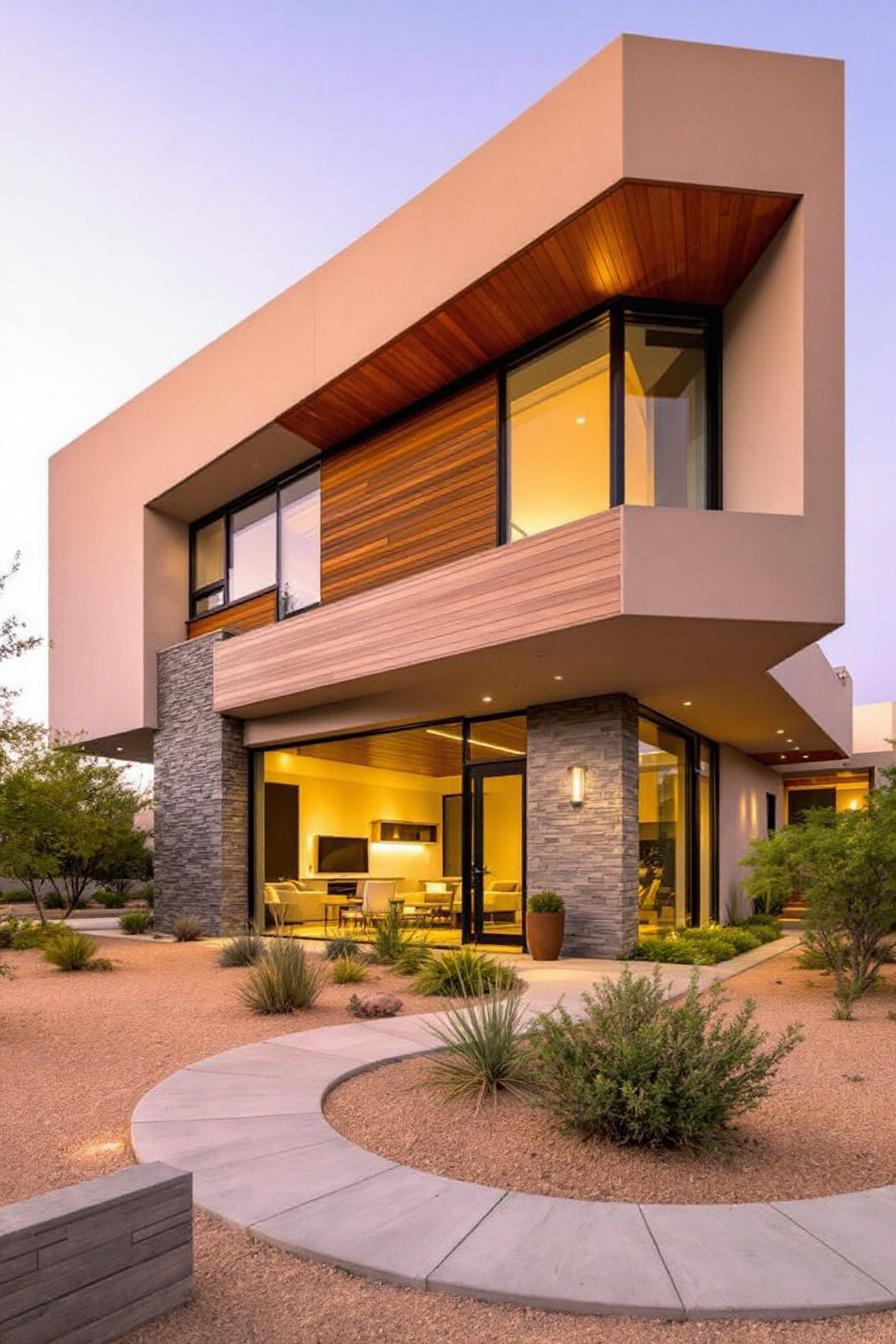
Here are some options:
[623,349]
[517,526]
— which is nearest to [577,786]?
[517,526]

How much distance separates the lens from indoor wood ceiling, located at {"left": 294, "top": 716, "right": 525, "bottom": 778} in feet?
43.7

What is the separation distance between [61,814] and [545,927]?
6413 millimetres

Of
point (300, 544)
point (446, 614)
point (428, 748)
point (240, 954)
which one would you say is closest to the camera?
point (446, 614)

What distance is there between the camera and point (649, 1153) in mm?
4156

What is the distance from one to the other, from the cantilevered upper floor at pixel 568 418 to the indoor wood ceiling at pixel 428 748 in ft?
2.93

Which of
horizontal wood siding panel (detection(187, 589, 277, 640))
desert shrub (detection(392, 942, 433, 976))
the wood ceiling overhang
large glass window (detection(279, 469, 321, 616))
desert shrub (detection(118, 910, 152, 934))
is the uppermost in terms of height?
the wood ceiling overhang

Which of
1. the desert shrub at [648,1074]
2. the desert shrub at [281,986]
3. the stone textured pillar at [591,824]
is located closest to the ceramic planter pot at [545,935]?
the stone textured pillar at [591,824]

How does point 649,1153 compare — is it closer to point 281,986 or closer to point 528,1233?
point 528,1233

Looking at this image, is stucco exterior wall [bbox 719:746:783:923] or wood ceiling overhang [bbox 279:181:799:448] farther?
stucco exterior wall [bbox 719:746:783:923]

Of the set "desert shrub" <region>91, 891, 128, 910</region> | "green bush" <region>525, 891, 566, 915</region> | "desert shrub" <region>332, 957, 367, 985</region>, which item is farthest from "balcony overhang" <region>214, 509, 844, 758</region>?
"desert shrub" <region>91, 891, 128, 910</region>

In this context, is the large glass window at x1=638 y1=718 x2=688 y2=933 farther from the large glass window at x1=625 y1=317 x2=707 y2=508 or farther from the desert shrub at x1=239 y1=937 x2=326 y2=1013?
the desert shrub at x1=239 y1=937 x2=326 y2=1013

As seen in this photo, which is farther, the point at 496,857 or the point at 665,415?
the point at 496,857

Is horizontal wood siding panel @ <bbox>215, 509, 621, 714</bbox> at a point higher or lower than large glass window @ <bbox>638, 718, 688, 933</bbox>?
higher

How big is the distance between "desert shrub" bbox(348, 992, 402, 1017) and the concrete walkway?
2.92 metres
